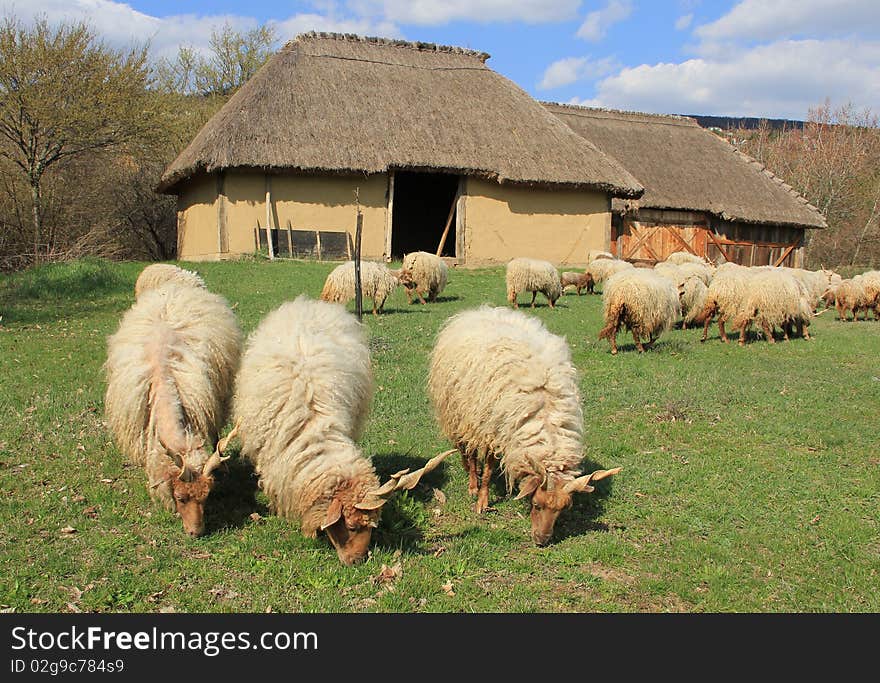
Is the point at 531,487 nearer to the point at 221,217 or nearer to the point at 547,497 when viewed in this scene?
the point at 547,497

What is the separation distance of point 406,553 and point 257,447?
1.30 meters

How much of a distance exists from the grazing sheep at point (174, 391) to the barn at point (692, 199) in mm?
23085

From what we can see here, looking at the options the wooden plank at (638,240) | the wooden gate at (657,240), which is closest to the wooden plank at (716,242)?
the wooden gate at (657,240)

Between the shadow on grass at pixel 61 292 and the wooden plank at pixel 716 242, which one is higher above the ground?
the wooden plank at pixel 716 242

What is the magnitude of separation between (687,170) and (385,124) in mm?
14226

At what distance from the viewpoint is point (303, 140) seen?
838 inches

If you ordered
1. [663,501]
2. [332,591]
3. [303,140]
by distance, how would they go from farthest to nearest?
[303,140] < [663,501] < [332,591]

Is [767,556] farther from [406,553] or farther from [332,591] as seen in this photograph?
[332,591]

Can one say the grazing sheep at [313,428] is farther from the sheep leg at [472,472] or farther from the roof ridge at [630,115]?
the roof ridge at [630,115]

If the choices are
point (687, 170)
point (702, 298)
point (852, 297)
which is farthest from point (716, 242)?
point (702, 298)

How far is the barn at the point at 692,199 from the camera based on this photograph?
28641mm

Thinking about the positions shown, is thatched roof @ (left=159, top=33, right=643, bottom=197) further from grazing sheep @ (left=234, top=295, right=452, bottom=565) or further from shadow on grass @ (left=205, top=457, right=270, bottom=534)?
grazing sheep @ (left=234, top=295, right=452, bottom=565)

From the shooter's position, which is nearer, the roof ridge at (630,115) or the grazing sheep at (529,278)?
the grazing sheep at (529,278)

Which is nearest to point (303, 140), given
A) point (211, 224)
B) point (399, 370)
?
point (211, 224)
